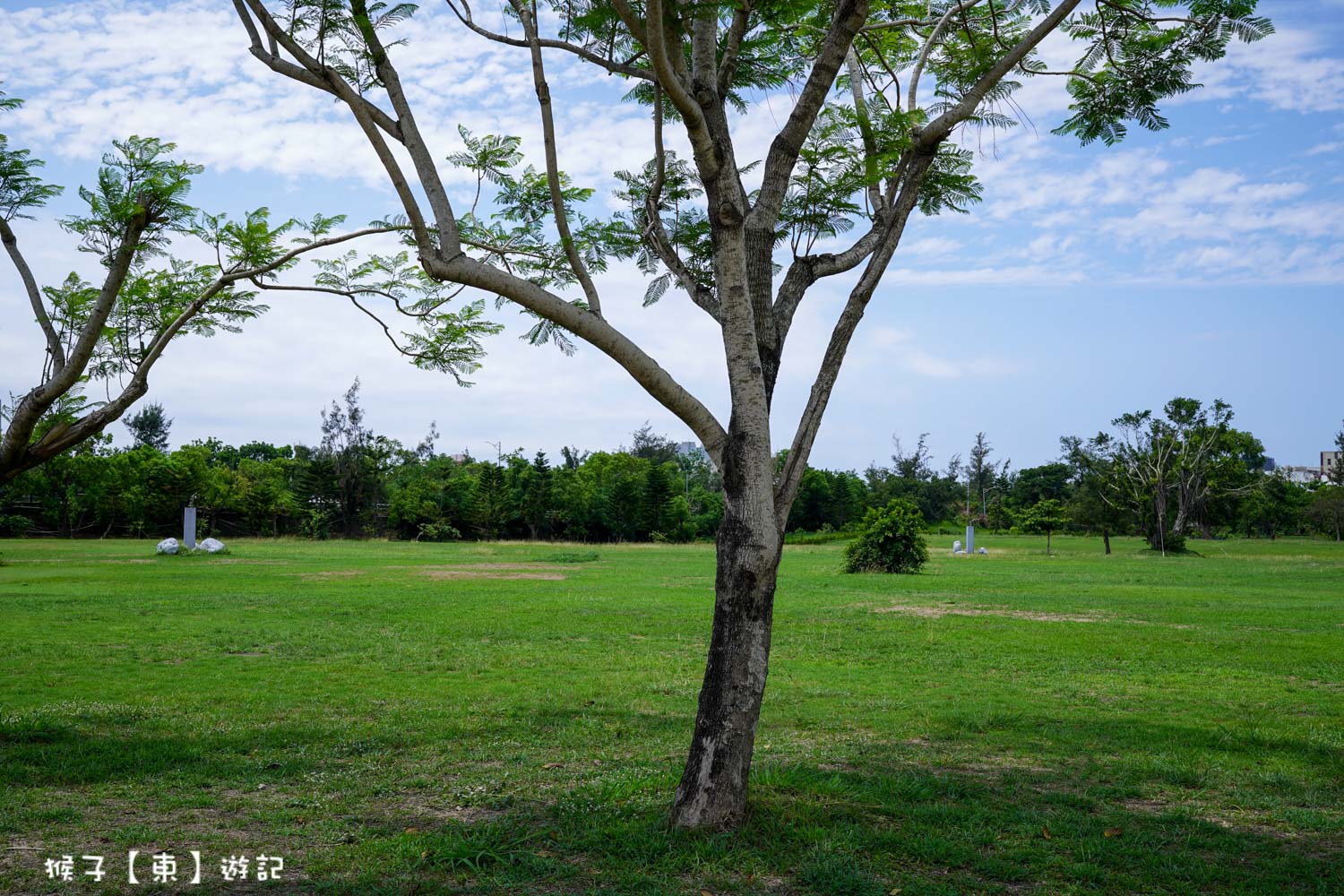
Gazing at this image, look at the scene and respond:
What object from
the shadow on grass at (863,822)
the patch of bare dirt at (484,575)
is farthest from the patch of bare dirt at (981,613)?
the patch of bare dirt at (484,575)

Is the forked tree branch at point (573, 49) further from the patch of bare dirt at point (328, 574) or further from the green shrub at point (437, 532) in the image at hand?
the green shrub at point (437, 532)

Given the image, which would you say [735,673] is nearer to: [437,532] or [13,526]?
[437,532]

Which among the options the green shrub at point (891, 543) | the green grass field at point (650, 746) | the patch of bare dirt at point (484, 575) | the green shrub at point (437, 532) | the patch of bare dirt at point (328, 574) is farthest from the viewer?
the green shrub at point (437, 532)

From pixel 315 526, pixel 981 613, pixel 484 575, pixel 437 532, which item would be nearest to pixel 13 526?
pixel 315 526

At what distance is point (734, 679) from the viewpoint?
4887 millimetres

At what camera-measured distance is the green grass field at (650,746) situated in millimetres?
4668

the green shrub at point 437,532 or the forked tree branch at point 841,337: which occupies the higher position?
the forked tree branch at point 841,337

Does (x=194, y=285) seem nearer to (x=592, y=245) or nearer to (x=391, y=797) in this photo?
(x=592, y=245)

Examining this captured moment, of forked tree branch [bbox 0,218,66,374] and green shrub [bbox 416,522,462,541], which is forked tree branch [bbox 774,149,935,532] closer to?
forked tree branch [bbox 0,218,66,374]

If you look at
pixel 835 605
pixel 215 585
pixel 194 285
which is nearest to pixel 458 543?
pixel 215 585

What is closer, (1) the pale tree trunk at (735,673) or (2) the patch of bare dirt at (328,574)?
(1) the pale tree trunk at (735,673)

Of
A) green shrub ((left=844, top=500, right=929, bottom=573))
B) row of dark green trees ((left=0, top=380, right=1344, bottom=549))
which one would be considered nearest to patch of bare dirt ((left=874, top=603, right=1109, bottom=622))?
green shrub ((left=844, top=500, right=929, bottom=573))

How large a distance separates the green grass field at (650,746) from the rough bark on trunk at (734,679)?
0.67 ft

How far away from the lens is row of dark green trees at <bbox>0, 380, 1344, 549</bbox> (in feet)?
156
